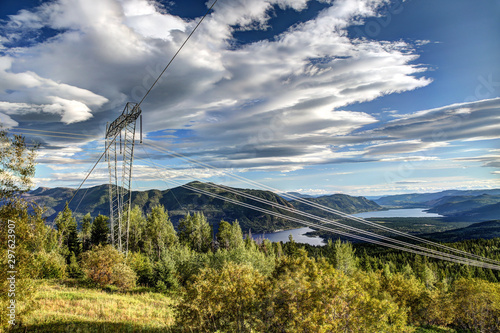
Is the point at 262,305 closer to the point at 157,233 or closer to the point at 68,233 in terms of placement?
the point at 157,233

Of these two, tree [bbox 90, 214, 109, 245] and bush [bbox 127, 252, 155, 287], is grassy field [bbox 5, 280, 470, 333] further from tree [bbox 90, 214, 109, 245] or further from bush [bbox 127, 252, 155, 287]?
tree [bbox 90, 214, 109, 245]

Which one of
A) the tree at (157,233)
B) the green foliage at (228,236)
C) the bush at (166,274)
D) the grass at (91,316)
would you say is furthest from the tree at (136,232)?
the grass at (91,316)

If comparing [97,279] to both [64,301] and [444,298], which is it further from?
[444,298]

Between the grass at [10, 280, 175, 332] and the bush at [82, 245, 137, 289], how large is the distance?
21.5ft

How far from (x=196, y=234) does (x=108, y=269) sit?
145ft

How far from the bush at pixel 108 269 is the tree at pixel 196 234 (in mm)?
40701

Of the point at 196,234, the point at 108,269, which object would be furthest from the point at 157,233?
the point at 108,269

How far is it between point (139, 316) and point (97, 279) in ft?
56.0

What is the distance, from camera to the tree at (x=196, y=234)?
76438mm

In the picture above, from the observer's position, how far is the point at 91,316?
20.3 metres

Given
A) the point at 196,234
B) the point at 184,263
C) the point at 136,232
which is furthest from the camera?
the point at 196,234

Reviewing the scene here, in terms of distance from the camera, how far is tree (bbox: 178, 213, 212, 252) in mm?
76438

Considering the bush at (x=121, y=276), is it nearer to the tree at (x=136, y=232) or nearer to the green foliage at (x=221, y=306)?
the green foliage at (x=221, y=306)

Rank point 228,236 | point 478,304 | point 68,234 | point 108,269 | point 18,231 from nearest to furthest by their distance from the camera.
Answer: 1. point 18,231
2. point 108,269
3. point 478,304
4. point 68,234
5. point 228,236
